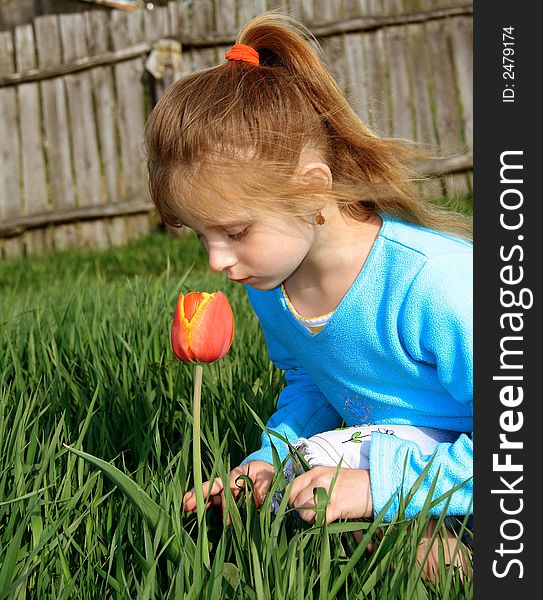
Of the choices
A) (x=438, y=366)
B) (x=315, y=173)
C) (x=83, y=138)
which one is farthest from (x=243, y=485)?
(x=83, y=138)

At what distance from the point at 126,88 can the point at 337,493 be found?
5.71 meters

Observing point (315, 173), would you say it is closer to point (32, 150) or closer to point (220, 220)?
point (220, 220)

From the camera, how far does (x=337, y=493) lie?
1419mm

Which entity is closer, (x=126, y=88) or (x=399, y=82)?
(x=399, y=82)

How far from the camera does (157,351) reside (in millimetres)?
2213

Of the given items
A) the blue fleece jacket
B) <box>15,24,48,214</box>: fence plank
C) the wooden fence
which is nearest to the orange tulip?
the blue fleece jacket

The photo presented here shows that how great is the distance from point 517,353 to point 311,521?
1.36 ft

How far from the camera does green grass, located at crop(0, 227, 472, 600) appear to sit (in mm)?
1142

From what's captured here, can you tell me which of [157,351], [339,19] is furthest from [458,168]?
[157,351]

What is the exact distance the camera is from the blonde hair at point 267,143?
1.49 metres

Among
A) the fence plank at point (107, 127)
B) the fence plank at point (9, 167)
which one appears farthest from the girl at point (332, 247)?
the fence plank at point (9, 167)

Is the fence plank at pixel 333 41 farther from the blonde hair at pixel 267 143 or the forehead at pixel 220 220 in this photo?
the forehead at pixel 220 220

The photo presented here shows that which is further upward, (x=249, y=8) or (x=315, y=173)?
(x=249, y=8)

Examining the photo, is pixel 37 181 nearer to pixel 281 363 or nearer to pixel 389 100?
pixel 389 100
